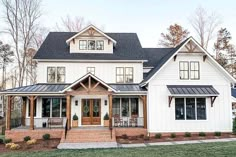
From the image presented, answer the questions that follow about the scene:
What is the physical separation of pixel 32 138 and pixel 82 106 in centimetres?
462

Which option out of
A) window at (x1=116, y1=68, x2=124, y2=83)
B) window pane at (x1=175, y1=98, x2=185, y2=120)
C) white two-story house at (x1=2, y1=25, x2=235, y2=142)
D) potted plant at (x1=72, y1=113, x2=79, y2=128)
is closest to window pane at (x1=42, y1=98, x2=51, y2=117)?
white two-story house at (x1=2, y1=25, x2=235, y2=142)

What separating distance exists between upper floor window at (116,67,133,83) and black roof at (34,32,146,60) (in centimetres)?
95

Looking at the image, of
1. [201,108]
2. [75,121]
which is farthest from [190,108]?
[75,121]

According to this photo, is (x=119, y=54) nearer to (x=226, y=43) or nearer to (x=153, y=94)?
(x=153, y=94)

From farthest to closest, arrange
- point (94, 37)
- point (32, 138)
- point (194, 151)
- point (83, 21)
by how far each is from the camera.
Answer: point (83, 21) → point (94, 37) → point (32, 138) → point (194, 151)

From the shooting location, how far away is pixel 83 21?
120ft

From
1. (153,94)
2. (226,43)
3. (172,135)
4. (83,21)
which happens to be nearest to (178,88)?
(153,94)

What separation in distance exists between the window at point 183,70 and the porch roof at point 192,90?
0.71m

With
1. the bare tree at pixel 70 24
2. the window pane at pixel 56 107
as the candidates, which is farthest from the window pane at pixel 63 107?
the bare tree at pixel 70 24

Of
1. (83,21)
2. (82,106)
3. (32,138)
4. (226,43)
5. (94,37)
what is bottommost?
(32,138)

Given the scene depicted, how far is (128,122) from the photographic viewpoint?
18609 mm

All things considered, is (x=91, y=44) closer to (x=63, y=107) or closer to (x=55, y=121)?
(x=63, y=107)

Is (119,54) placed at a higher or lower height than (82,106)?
higher

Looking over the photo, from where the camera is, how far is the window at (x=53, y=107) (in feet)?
62.0
